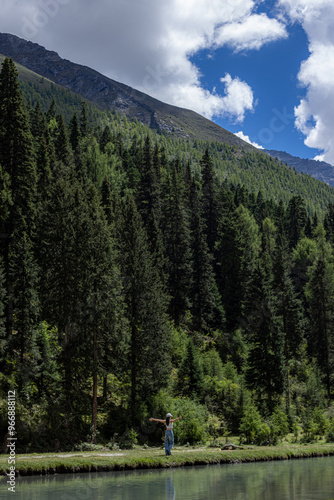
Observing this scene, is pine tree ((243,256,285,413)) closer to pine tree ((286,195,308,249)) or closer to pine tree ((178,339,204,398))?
pine tree ((178,339,204,398))

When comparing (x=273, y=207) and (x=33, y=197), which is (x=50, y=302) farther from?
(x=273, y=207)

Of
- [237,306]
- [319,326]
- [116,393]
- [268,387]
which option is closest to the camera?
[116,393]

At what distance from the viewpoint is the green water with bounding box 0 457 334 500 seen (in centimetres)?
1270

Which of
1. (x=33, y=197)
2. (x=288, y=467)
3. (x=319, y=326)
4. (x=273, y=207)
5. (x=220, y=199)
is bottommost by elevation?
(x=288, y=467)

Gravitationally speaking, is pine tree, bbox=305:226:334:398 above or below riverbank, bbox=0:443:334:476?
above

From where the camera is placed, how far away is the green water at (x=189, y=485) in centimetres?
1270

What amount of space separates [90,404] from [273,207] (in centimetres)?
9472

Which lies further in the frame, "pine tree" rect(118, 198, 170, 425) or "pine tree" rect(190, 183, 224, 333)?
"pine tree" rect(190, 183, 224, 333)

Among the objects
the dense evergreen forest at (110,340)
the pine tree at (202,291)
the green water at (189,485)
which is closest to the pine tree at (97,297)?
the dense evergreen forest at (110,340)

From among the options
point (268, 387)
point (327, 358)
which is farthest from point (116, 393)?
point (327, 358)

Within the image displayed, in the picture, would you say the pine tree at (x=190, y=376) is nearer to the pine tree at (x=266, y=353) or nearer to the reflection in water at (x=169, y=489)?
the pine tree at (x=266, y=353)

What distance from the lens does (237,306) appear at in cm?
6656

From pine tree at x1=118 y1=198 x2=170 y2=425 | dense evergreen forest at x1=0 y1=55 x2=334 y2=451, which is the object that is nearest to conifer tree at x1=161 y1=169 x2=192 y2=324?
dense evergreen forest at x1=0 y1=55 x2=334 y2=451

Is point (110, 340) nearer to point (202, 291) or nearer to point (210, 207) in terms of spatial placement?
point (202, 291)
